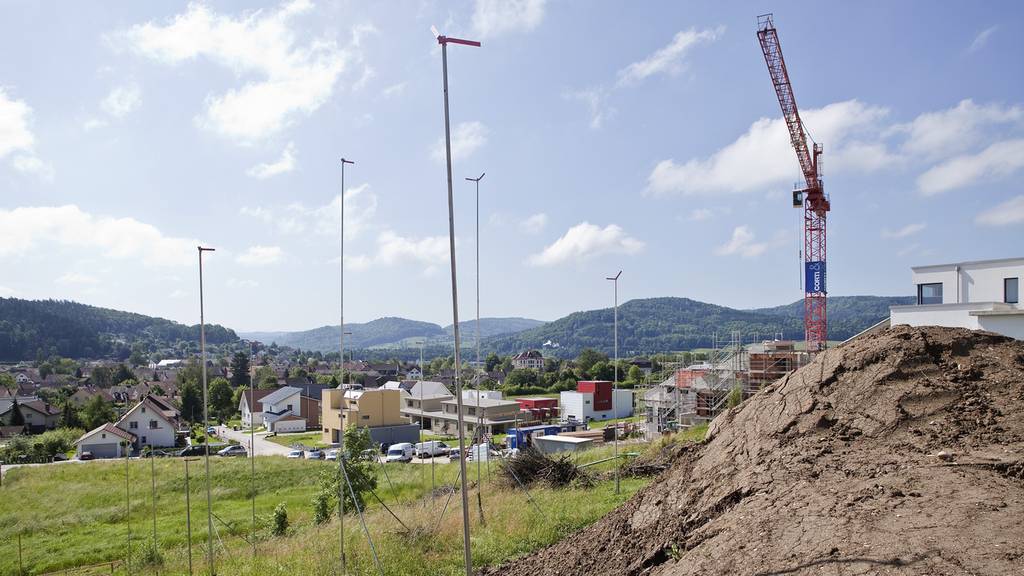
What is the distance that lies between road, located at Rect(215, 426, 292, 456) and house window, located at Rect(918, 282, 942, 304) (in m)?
39.9

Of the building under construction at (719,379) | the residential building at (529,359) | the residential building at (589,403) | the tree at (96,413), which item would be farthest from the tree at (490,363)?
the building under construction at (719,379)

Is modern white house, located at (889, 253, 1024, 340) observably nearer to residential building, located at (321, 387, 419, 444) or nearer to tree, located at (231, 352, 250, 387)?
residential building, located at (321, 387, 419, 444)

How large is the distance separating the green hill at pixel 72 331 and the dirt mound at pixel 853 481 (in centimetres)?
14428

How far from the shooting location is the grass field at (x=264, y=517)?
10.9 meters

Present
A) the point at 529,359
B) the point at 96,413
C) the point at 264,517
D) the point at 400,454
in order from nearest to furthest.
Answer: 1. the point at 264,517
2. the point at 400,454
3. the point at 96,413
4. the point at 529,359

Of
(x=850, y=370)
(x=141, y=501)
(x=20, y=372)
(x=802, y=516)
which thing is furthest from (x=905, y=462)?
(x=20, y=372)

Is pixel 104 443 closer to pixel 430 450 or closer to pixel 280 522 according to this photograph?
pixel 430 450

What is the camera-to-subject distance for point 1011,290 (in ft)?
78.4

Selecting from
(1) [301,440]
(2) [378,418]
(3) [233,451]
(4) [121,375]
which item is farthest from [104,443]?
(4) [121,375]

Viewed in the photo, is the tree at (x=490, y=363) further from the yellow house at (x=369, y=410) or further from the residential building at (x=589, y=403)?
the yellow house at (x=369, y=410)

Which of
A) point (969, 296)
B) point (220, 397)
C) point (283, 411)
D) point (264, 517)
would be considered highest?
point (969, 296)

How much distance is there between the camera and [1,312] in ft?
498

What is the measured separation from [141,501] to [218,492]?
3157mm

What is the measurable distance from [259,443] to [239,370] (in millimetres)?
38432
